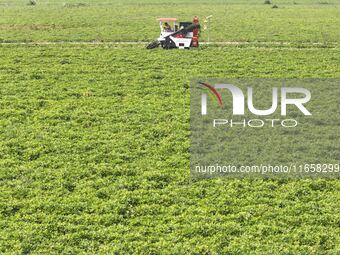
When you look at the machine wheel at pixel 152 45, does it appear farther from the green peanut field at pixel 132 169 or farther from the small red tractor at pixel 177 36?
the green peanut field at pixel 132 169

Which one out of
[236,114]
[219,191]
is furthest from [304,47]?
[219,191]

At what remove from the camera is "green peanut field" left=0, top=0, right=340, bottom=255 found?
12672mm

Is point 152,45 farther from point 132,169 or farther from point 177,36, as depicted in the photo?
point 132,169

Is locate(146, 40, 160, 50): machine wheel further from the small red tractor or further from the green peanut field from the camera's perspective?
the green peanut field

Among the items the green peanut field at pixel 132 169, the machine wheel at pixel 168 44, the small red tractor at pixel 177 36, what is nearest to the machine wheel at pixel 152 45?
the small red tractor at pixel 177 36

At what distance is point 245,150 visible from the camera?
18.0 metres

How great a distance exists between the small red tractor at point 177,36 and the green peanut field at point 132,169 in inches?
34.3

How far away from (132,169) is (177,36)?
20.1 metres

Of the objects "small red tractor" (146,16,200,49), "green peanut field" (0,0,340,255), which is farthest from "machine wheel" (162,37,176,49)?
"green peanut field" (0,0,340,255)

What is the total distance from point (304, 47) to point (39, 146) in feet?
86.1

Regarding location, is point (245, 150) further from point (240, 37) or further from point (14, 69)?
point (240, 37)

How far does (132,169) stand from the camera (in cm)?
1648

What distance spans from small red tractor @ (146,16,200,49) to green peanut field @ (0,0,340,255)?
2.86 ft

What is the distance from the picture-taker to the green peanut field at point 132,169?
12672 mm
